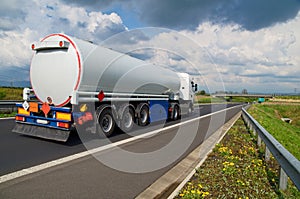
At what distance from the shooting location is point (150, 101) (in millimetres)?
12047

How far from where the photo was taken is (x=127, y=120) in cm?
1023

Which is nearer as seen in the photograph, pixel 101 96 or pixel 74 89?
pixel 74 89

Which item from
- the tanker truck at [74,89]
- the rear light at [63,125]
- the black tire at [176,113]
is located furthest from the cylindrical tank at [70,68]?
the black tire at [176,113]

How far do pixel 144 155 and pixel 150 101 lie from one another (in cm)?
581

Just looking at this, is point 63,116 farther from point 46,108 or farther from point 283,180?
point 283,180

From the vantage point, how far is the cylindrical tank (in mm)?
7266

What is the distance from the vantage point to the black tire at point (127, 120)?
31.8 feet

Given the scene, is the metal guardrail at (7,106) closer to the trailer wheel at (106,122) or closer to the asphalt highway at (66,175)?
the asphalt highway at (66,175)

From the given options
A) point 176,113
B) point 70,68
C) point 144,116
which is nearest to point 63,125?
point 70,68

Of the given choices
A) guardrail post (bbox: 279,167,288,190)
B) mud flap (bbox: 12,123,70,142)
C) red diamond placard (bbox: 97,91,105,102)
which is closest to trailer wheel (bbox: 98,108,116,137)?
red diamond placard (bbox: 97,91,105,102)

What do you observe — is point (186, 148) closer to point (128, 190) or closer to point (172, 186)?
point (172, 186)

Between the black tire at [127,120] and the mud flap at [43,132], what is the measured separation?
296cm

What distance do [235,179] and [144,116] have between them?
7402mm

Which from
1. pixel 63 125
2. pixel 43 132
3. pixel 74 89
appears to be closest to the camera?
pixel 63 125
